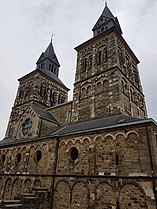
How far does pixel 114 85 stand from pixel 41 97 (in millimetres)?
14992

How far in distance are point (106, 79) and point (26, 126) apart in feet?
34.5

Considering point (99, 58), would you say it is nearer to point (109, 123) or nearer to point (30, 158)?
point (109, 123)

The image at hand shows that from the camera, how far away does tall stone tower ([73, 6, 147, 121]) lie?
55.5ft

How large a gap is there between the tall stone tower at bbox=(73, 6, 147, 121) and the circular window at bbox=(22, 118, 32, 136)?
513cm

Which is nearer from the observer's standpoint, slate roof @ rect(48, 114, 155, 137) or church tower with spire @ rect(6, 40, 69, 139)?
slate roof @ rect(48, 114, 155, 137)

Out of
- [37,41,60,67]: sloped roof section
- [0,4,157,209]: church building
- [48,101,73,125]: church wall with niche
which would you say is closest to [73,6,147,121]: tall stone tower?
[0,4,157,209]: church building

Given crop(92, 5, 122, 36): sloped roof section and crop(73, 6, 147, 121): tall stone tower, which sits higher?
crop(92, 5, 122, 36): sloped roof section

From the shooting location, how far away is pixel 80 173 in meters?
11.2

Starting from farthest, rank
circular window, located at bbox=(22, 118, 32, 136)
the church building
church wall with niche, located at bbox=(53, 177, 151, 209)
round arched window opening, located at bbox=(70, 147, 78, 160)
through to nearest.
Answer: circular window, located at bbox=(22, 118, 32, 136) < round arched window opening, located at bbox=(70, 147, 78, 160) < the church building < church wall with niche, located at bbox=(53, 177, 151, 209)

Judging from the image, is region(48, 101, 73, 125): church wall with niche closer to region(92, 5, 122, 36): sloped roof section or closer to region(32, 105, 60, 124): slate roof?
region(32, 105, 60, 124): slate roof

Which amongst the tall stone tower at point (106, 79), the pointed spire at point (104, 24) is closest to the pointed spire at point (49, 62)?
the tall stone tower at point (106, 79)

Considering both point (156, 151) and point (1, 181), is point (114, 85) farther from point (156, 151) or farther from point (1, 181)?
point (1, 181)

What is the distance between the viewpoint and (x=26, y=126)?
19.1 m

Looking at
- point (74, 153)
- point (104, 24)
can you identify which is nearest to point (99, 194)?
point (74, 153)
